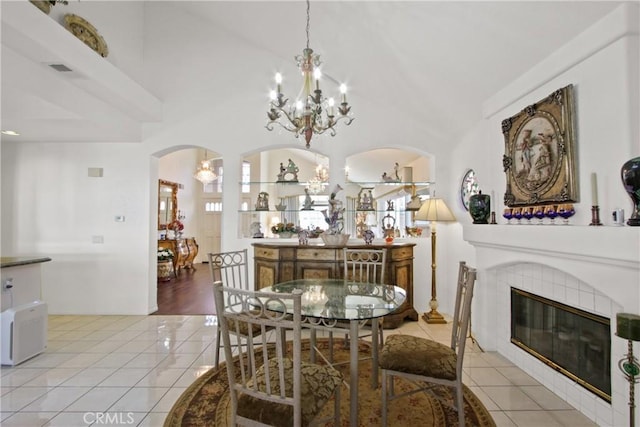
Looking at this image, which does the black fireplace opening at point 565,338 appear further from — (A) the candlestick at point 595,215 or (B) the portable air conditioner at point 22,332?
(B) the portable air conditioner at point 22,332

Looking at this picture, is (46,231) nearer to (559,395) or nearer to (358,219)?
(358,219)

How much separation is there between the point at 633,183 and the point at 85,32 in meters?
4.54

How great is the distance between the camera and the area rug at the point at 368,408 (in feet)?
6.96

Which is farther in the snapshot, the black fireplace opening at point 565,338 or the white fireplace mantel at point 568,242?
the black fireplace opening at point 565,338

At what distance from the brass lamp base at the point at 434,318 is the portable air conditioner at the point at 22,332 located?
426 cm

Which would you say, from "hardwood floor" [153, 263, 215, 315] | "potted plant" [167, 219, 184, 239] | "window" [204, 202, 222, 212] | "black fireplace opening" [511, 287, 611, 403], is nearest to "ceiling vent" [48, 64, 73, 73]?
"hardwood floor" [153, 263, 215, 315]

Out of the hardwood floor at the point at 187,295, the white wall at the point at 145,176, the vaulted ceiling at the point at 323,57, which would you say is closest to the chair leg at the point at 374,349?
the white wall at the point at 145,176

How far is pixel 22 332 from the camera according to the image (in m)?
2.99

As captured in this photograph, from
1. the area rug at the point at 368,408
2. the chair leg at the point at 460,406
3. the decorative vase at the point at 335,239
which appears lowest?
the area rug at the point at 368,408

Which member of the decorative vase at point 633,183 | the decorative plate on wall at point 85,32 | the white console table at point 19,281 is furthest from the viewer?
the white console table at point 19,281

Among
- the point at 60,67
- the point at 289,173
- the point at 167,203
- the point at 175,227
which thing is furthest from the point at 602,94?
the point at 167,203

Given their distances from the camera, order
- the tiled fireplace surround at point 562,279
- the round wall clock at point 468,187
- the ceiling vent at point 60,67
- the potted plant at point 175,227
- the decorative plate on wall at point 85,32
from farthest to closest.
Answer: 1. the potted plant at point 175,227
2. the round wall clock at point 468,187
3. the decorative plate on wall at point 85,32
4. the ceiling vent at point 60,67
5. the tiled fireplace surround at point 562,279

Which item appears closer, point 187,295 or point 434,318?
point 434,318

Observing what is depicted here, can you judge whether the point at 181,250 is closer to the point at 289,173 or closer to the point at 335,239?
the point at 289,173
